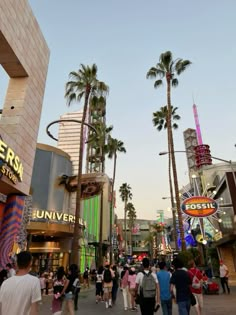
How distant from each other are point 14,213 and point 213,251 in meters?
23.4

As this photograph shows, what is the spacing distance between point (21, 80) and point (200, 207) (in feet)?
46.8

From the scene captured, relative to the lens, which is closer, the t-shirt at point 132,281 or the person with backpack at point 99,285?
the t-shirt at point 132,281

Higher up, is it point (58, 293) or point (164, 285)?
point (164, 285)

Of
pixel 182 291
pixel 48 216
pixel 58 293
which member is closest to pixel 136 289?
pixel 182 291

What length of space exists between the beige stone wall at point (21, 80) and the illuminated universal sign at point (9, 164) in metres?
0.39

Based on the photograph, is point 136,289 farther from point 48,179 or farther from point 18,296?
point 48,179

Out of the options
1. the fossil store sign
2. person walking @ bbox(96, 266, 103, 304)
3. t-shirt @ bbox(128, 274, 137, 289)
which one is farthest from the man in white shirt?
the fossil store sign

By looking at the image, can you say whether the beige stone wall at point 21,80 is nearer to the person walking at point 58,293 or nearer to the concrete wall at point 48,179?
the person walking at point 58,293

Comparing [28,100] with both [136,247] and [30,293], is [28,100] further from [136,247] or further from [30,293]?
[136,247]

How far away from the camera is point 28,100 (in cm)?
1600

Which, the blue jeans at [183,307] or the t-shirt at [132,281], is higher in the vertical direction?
the t-shirt at [132,281]

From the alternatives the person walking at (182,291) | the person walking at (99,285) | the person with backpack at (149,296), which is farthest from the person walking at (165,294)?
the person walking at (99,285)

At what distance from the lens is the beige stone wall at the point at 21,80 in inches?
536

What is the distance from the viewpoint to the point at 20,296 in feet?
10.2
